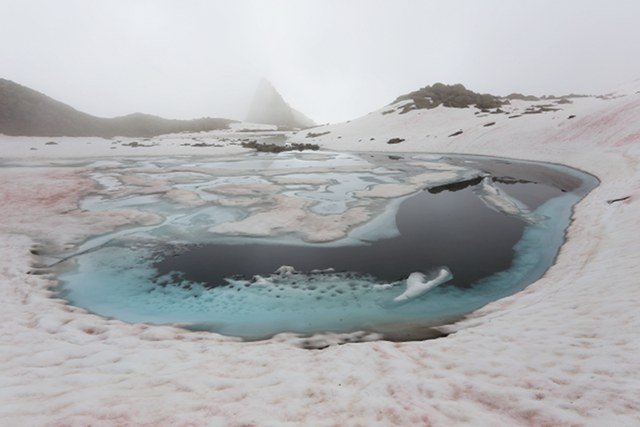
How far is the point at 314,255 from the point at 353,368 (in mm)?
5922

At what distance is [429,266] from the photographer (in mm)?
10172

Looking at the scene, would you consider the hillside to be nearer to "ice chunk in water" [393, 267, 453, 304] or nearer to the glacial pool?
the glacial pool

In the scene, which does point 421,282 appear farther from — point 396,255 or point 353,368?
point 353,368

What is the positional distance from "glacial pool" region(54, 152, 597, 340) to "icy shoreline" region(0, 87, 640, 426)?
0.83 m

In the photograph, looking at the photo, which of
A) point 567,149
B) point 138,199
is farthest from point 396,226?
point 567,149

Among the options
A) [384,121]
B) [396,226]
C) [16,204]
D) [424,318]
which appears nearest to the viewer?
[424,318]

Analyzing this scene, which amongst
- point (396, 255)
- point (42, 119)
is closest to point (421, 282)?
point (396, 255)

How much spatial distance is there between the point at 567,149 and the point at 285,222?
1107 inches

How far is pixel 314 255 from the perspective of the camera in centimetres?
1096

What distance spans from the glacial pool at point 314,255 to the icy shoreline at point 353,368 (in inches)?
32.9

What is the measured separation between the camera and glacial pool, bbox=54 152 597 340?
787 centimetres

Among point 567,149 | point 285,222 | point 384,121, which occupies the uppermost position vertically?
point 384,121

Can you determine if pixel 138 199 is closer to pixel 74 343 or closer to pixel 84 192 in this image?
pixel 84 192

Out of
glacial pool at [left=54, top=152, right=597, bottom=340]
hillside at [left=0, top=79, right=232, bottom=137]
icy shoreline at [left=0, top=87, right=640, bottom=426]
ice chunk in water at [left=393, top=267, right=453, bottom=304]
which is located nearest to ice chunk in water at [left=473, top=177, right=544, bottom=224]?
glacial pool at [left=54, top=152, right=597, bottom=340]
